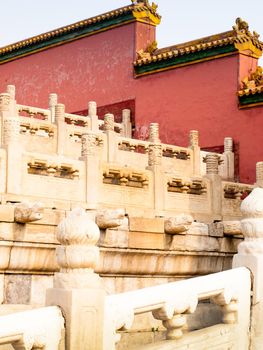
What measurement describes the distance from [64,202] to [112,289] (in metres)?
1.01

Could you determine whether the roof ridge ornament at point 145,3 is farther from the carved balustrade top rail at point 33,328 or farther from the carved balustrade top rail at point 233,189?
the carved balustrade top rail at point 33,328

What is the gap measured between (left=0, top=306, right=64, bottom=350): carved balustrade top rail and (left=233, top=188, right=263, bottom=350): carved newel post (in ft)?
7.69

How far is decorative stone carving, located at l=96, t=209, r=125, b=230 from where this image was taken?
22.7 feet

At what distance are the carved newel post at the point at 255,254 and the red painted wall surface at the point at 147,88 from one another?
6272mm

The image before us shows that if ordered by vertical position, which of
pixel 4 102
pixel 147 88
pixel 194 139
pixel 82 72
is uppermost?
pixel 82 72

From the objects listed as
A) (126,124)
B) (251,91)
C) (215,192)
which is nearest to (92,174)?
(215,192)

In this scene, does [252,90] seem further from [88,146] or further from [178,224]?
[178,224]

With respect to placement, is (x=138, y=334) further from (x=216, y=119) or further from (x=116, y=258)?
(x=216, y=119)

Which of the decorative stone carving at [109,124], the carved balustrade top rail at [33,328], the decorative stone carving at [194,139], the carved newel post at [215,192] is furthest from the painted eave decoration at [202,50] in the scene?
the carved balustrade top rail at [33,328]

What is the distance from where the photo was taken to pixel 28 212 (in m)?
6.36

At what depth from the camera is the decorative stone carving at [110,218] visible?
6910 millimetres

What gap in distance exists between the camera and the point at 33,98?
16.3m

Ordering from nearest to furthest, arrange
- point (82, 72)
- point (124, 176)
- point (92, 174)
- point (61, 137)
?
point (92, 174) < point (124, 176) < point (61, 137) < point (82, 72)

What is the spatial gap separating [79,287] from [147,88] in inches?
395
